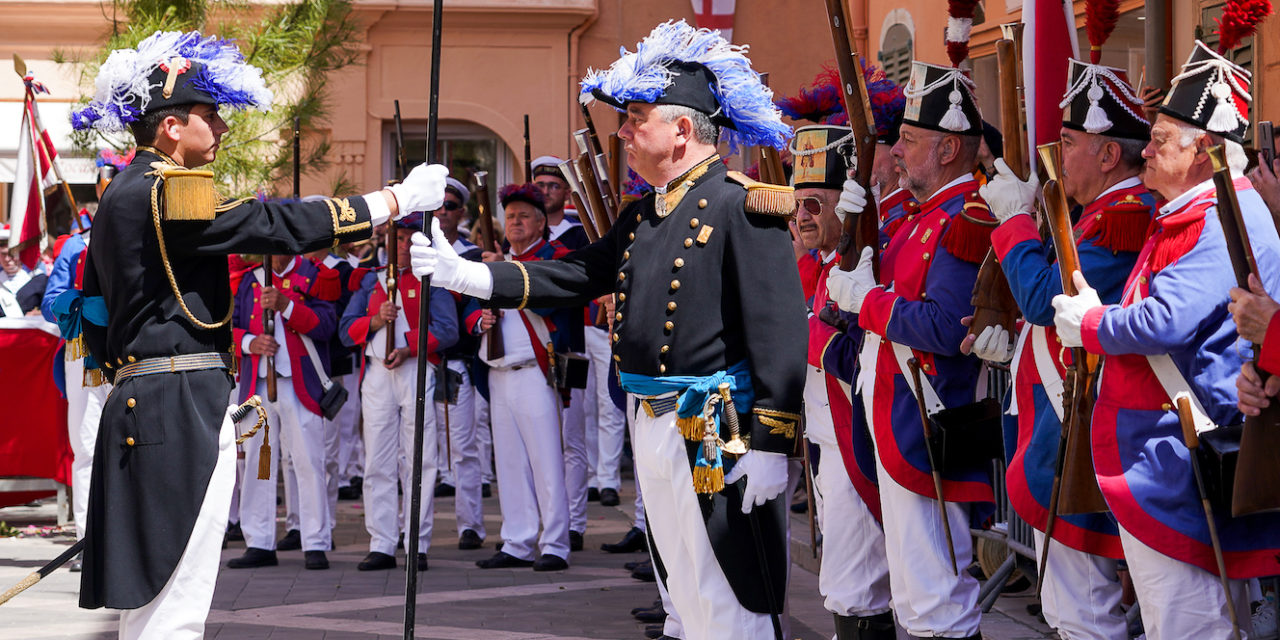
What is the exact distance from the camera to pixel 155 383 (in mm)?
4551

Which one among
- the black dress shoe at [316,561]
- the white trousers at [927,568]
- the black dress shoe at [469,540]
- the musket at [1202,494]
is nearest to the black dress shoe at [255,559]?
the black dress shoe at [316,561]

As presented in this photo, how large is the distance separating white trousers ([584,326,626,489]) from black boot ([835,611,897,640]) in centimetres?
573

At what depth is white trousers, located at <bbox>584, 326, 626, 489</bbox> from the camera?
442 inches

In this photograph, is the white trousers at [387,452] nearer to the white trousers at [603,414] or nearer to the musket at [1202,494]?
the white trousers at [603,414]

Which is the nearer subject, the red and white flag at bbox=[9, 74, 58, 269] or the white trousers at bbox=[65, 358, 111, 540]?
the white trousers at bbox=[65, 358, 111, 540]

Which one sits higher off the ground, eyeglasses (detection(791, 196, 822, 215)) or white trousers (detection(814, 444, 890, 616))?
eyeglasses (detection(791, 196, 822, 215))

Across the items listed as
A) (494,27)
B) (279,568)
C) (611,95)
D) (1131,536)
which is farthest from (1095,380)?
(494,27)

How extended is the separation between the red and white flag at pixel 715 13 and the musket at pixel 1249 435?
12.6 metres

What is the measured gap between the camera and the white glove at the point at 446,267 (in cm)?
432

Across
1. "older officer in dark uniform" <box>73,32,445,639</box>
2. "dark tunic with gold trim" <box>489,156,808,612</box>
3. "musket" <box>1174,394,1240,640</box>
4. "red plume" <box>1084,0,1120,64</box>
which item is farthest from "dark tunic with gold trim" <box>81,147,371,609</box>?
"red plume" <box>1084,0,1120,64</box>

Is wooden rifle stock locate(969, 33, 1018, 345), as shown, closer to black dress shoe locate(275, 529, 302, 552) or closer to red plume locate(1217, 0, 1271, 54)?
red plume locate(1217, 0, 1271, 54)

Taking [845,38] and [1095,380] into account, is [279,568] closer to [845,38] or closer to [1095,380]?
[845,38]

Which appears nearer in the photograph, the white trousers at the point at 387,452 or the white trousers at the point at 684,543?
the white trousers at the point at 684,543

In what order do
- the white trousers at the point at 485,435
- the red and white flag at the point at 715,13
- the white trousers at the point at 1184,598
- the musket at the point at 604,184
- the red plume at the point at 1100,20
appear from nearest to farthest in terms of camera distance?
1. the white trousers at the point at 1184,598
2. the red plume at the point at 1100,20
3. the musket at the point at 604,184
4. the white trousers at the point at 485,435
5. the red and white flag at the point at 715,13
